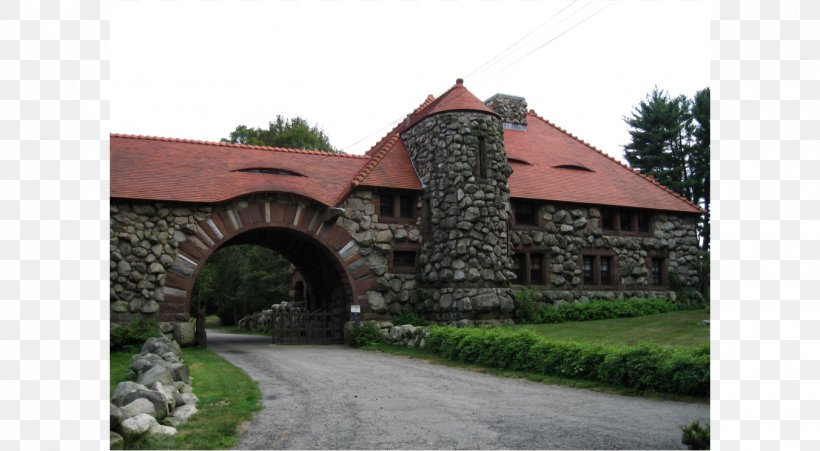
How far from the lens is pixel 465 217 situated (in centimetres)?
2372

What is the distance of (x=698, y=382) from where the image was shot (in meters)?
11.2

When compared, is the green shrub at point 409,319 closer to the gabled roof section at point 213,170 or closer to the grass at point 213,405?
the gabled roof section at point 213,170

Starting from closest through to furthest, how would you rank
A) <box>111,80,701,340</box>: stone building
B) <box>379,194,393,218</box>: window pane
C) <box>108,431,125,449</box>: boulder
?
<box>108,431,125,449</box>: boulder < <box>111,80,701,340</box>: stone building < <box>379,194,393,218</box>: window pane

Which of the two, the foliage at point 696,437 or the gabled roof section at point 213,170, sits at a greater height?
the gabled roof section at point 213,170

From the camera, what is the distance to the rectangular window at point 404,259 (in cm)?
2545

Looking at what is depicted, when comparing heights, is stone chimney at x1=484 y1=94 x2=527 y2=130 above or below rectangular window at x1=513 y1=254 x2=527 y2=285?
above

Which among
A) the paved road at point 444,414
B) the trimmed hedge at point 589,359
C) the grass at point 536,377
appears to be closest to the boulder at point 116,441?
the paved road at point 444,414

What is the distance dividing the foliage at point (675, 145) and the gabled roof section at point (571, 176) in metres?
13.4

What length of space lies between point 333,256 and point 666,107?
32.5m

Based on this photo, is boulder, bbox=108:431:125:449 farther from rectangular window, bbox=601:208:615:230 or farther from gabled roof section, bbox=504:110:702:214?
rectangular window, bbox=601:208:615:230

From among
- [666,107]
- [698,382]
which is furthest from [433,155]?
[666,107]

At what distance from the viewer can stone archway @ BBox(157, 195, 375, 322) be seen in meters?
22.3

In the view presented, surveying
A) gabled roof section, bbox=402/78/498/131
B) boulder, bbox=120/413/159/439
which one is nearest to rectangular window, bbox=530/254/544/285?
gabled roof section, bbox=402/78/498/131

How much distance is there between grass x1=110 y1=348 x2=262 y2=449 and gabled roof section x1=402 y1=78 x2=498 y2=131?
1214 centimetres
